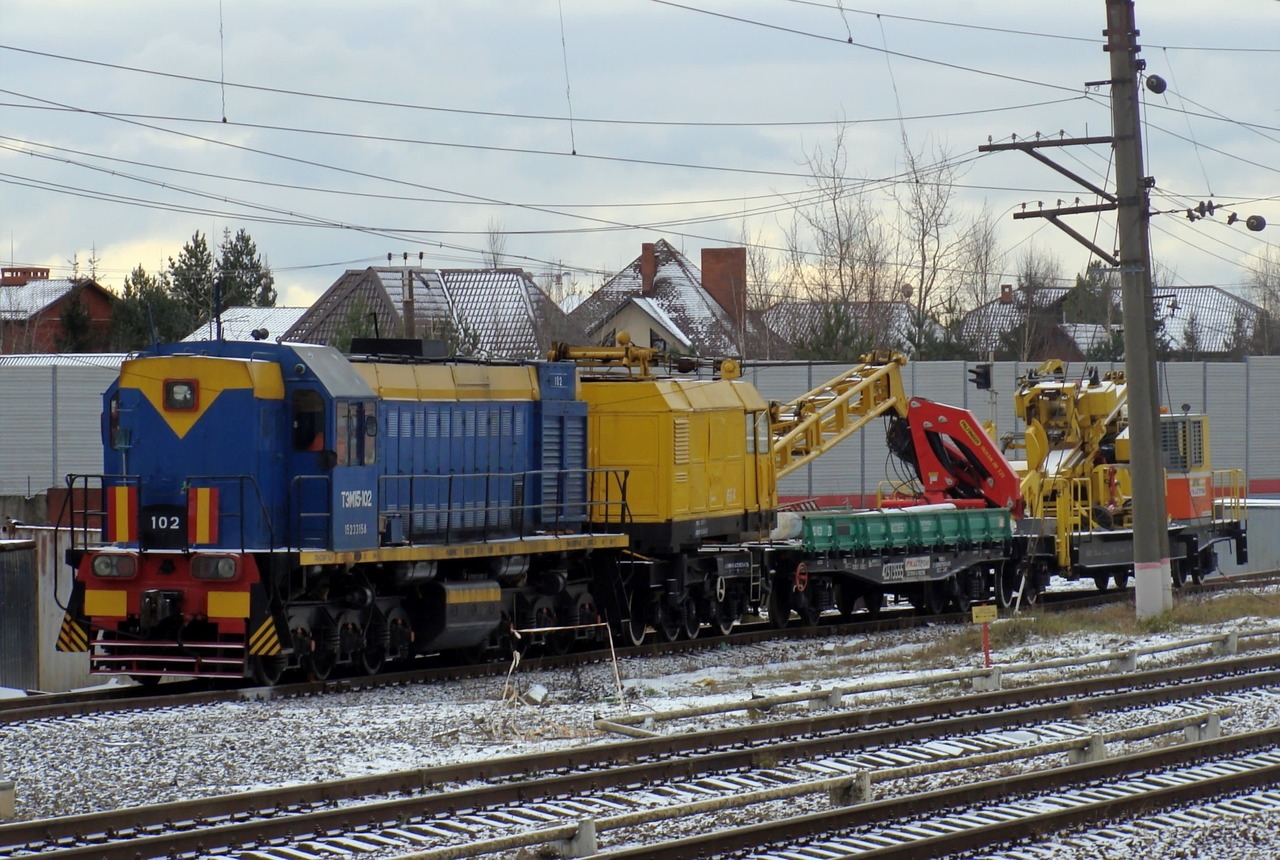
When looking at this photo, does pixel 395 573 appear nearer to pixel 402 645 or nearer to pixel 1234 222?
pixel 402 645

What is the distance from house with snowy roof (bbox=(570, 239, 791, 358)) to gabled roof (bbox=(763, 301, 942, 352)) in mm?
2248

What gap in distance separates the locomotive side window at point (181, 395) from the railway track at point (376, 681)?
2806 mm

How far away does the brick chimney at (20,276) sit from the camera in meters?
79.8

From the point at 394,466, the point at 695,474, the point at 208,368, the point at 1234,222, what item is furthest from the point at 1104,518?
the point at 208,368

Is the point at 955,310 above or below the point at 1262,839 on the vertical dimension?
above

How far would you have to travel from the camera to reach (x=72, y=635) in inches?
614

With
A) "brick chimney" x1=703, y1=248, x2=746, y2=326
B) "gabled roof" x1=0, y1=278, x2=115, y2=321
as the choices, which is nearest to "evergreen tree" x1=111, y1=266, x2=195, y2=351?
"gabled roof" x1=0, y1=278, x2=115, y2=321

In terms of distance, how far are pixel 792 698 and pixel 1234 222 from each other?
13364 millimetres

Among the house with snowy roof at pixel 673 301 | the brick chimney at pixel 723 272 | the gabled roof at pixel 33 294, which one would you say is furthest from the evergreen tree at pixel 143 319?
the brick chimney at pixel 723 272

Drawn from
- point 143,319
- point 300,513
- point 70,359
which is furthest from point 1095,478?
point 143,319

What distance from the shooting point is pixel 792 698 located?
530 inches

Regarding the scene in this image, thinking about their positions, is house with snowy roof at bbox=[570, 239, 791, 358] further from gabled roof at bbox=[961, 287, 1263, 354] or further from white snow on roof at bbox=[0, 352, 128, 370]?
white snow on roof at bbox=[0, 352, 128, 370]

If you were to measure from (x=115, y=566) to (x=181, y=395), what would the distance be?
5.93ft

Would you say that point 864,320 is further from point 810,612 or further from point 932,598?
point 810,612
